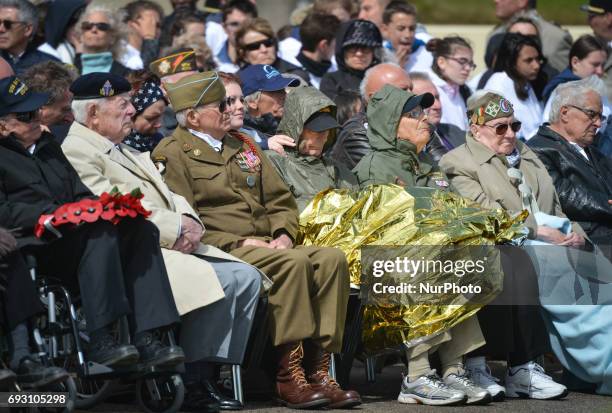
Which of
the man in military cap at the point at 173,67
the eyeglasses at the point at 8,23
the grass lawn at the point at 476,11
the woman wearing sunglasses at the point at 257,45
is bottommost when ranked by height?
the grass lawn at the point at 476,11

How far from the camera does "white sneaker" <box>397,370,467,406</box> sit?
7.91m

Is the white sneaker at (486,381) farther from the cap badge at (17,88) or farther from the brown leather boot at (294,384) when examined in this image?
the cap badge at (17,88)

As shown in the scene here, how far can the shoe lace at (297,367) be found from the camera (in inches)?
300

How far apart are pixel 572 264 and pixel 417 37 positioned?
502cm

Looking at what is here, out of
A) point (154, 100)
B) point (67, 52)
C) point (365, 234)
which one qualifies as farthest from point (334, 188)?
point (67, 52)

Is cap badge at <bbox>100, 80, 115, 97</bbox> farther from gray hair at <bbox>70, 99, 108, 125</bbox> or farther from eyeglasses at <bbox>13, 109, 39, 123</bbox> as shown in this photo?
eyeglasses at <bbox>13, 109, 39, 123</bbox>

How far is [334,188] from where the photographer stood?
→ 8570mm

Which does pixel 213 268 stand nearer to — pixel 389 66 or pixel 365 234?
pixel 365 234

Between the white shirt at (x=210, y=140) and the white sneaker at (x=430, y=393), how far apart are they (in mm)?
1761

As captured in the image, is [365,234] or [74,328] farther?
[365,234]

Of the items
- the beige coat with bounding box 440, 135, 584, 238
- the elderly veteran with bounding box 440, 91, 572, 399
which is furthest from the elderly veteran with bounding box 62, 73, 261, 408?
the beige coat with bounding box 440, 135, 584, 238

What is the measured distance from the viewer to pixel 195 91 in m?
8.16

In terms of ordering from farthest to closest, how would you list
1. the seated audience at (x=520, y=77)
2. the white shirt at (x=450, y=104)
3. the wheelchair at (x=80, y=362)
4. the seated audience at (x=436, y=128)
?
the seated audience at (x=520, y=77) → the white shirt at (x=450, y=104) → the seated audience at (x=436, y=128) → the wheelchair at (x=80, y=362)

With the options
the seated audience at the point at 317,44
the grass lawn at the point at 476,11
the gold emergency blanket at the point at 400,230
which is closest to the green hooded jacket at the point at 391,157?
the gold emergency blanket at the point at 400,230
